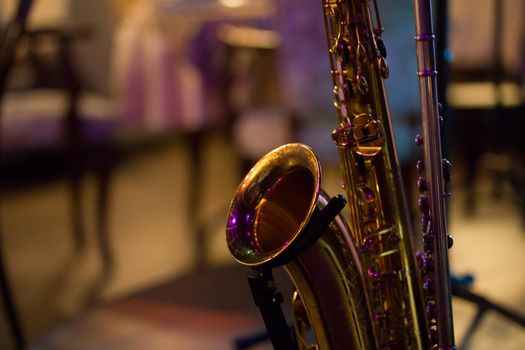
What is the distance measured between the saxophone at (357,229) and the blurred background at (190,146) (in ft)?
1.82

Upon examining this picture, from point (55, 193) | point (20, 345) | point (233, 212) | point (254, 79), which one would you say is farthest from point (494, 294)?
point (55, 193)

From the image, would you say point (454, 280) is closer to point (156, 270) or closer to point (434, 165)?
point (434, 165)

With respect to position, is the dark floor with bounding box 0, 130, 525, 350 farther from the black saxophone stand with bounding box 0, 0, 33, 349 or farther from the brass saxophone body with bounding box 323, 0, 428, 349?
the brass saxophone body with bounding box 323, 0, 428, 349

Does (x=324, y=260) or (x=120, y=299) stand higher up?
(x=324, y=260)

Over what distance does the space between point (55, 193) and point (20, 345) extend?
2367 millimetres

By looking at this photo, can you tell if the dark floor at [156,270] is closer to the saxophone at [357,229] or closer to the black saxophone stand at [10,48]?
the black saxophone stand at [10,48]

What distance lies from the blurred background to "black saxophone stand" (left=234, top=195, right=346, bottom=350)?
692mm

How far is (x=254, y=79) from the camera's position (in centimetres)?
338

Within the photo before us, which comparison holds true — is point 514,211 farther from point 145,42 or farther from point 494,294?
point 145,42

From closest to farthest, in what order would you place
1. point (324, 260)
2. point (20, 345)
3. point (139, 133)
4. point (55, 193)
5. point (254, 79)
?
point (324, 260)
point (20, 345)
point (254, 79)
point (55, 193)
point (139, 133)

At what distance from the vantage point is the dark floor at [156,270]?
76.8 inches

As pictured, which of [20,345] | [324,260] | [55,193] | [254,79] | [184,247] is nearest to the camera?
[324,260]

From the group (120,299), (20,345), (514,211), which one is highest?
(20,345)

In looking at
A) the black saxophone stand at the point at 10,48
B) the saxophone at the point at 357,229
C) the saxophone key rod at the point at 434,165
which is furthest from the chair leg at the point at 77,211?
the saxophone key rod at the point at 434,165
